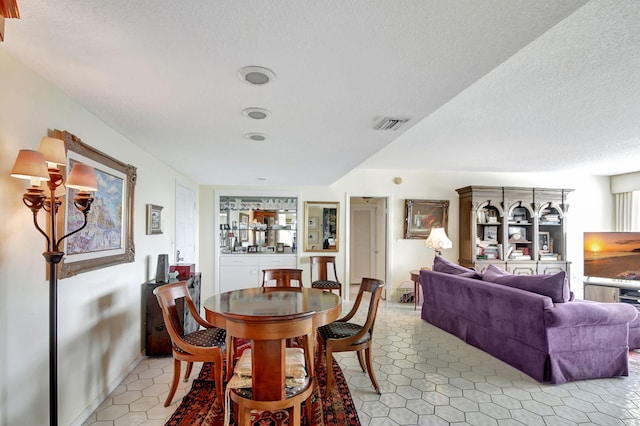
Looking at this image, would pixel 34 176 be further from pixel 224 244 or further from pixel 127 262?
pixel 224 244

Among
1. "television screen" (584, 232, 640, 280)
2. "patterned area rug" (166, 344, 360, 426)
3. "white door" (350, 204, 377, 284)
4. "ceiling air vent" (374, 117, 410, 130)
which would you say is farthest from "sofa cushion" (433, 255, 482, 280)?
"white door" (350, 204, 377, 284)

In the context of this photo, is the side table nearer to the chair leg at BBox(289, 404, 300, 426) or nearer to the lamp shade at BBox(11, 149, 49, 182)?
the chair leg at BBox(289, 404, 300, 426)

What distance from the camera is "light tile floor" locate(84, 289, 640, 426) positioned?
2322 millimetres

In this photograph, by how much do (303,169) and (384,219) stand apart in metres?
2.56

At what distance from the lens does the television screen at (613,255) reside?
16.1 feet


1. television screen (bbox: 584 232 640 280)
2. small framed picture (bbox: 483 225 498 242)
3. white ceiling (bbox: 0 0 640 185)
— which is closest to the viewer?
white ceiling (bbox: 0 0 640 185)

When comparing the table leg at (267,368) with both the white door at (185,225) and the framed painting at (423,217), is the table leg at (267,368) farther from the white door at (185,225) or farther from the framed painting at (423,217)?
the framed painting at (423,217)

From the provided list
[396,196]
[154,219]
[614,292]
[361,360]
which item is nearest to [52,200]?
[154,219]

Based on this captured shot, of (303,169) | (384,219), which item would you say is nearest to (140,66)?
(303,169)

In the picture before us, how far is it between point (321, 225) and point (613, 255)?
4.85m

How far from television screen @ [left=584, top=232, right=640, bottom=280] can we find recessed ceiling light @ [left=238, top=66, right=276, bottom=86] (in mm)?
6118

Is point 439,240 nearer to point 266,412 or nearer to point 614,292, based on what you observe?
point 614,292

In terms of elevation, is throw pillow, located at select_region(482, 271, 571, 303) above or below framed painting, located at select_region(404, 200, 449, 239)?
below

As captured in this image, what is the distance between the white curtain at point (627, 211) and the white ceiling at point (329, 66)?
3649 mm
